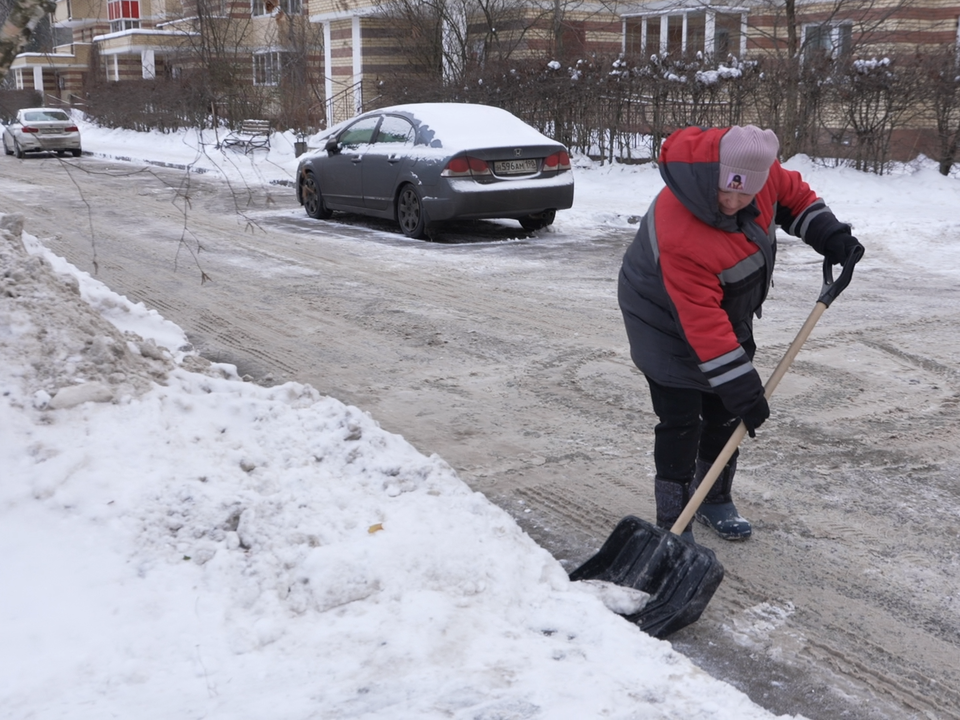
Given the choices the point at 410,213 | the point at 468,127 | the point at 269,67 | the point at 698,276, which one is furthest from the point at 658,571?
the point at 269,67

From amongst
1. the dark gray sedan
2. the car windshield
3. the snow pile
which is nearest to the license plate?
the dark gray sedan

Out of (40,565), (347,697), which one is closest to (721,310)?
(347,697)

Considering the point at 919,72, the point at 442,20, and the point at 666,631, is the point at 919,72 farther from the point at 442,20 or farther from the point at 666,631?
the point at 442,20

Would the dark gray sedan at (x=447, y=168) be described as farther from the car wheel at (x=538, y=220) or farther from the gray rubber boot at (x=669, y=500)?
the gray rubber boot at (x=669, y=500)

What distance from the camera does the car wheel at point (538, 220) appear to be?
12.0 m

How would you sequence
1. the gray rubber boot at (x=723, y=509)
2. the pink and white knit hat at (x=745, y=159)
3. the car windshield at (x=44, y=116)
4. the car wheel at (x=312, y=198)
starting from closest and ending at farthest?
the pink and white knit hat at (x=745, y=159) → the gray rubber boot at (x=723, y=509) → the car wheel at (x=312, y=198) → the car windshield at (x=44, y=116)

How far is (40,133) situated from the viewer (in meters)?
26.0

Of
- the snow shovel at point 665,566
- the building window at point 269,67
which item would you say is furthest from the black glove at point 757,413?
the building window at point 269,67

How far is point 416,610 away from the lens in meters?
3.00

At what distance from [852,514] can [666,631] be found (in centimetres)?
131

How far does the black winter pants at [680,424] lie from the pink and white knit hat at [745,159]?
0.79 metres

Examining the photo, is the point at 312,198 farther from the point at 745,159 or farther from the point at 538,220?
the point at 745,159

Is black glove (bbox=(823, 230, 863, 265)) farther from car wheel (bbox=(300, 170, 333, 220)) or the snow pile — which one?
car wheel (bbox=(300, 170, 333, 220))

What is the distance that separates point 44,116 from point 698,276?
27317 millimetres
